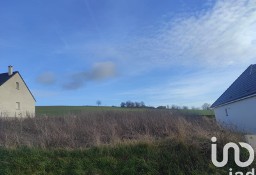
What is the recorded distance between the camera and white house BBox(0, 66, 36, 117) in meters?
47.5

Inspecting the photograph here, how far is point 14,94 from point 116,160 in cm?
4336

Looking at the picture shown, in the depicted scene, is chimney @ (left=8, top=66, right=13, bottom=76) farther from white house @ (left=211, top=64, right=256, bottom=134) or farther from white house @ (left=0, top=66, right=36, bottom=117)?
white house @ (left=211, top=64, right=256, bottom=134)

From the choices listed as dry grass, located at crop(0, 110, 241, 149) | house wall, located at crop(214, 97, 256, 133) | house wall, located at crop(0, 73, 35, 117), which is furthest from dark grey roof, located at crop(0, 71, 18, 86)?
house wall, located at crop(214, 97, 256, 133)

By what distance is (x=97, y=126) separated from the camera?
15.0 metres

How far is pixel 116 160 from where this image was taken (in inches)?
389

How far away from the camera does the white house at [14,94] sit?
156 feet

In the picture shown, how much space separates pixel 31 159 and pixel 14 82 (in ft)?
140

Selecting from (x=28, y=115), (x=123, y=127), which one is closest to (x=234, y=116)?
(x=123, y=127)

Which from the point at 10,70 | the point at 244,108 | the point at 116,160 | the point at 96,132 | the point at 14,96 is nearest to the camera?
the point at 116,160

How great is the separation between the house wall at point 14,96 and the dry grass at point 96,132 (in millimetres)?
30689

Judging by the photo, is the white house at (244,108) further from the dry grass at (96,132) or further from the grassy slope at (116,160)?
the grassy slope at (116,160)

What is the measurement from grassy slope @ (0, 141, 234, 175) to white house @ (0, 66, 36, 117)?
38.9 m

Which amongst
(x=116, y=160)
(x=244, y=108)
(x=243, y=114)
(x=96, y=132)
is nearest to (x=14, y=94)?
(x=243, y=114)

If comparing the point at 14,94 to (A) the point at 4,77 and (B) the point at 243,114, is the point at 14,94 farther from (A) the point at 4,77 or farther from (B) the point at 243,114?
(B) the point at 243,114
